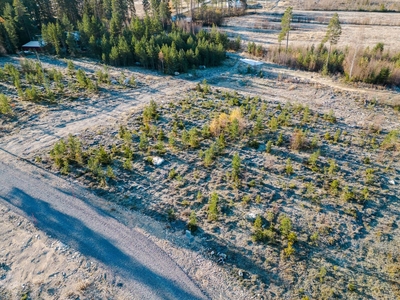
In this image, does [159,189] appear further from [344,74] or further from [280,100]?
[344,74]

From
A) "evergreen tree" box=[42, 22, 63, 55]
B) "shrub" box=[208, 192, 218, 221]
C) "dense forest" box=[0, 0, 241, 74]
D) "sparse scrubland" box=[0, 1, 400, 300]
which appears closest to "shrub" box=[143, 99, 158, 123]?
"sparse scrubland" box=[0, 1, 400, 300]

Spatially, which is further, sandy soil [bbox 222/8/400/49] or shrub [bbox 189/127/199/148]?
sandy soil [bbox 222/8/400/49]

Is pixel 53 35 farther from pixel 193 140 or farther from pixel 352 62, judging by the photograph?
pixel 352 62

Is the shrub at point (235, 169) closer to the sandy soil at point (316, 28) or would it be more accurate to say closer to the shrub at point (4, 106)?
the shrub at point (4, 106)

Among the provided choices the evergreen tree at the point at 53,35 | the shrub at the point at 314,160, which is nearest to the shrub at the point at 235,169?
the shrub at the point at 314,160

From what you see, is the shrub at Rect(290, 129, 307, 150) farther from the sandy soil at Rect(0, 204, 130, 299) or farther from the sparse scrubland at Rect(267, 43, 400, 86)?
the sparse scrubland at Rect(267, 43, 400, 86)

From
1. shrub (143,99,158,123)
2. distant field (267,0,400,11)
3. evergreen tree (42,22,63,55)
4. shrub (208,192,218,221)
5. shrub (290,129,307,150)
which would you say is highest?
distant field (267,0,400,11)

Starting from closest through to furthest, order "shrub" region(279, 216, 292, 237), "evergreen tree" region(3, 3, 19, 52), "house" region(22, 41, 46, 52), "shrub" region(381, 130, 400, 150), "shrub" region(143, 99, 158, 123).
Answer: "shrub" region(279, 216, 292, 237)
"shrub" region(381, 130, 400, 150)
"shrub" region(143, 99, 158, 123)
"evergreen tree" region(3, 3, 19, 52)
"house" region(22, 41, 46, 52)
